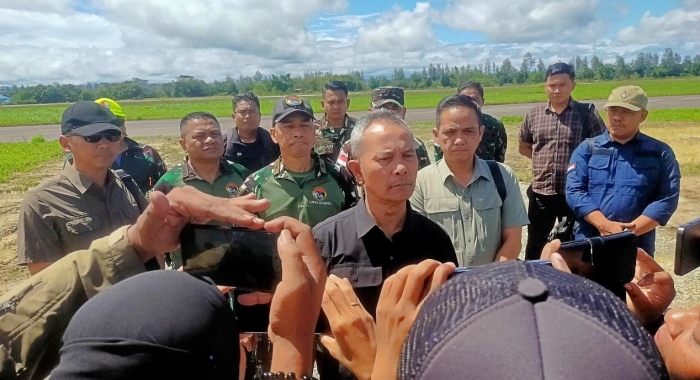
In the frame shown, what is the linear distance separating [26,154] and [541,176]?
67.8 feet

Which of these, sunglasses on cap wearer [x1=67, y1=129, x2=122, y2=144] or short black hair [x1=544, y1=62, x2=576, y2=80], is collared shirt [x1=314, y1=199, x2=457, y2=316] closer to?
sunglasses on cap wearer [x1=67, y1=129, x2=122, y2=144]

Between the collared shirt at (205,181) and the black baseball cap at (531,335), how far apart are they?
3287 mm

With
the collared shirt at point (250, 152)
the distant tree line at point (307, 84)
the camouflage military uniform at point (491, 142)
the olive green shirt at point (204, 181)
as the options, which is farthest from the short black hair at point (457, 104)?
the distant tree line at point (307, 84)

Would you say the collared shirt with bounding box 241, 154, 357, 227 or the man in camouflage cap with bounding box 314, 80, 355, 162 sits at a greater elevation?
the man in camouflage cap with bounding box 314, 80, 355, 162

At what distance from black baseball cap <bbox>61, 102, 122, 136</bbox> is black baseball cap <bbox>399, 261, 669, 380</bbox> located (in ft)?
9.48

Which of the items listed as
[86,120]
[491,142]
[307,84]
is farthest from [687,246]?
[307,84]

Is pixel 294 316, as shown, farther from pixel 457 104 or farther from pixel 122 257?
pixel 457 104

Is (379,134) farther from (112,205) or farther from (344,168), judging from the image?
(112,205)

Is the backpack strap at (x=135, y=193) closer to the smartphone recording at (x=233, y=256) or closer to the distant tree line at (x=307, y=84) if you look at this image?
the smartphone recording at (x=233, y=256)

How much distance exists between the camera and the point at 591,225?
13.3 feet

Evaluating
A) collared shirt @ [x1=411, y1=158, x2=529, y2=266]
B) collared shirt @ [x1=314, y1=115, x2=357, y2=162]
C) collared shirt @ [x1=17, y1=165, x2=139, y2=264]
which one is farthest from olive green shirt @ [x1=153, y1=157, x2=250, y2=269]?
collared shirt @ [x1=411, y1=158, x2=529, y2=266]

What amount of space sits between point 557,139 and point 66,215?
4.36m

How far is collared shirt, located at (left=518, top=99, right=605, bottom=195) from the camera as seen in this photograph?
16.1 ft

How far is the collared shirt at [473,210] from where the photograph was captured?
2.88 meters
